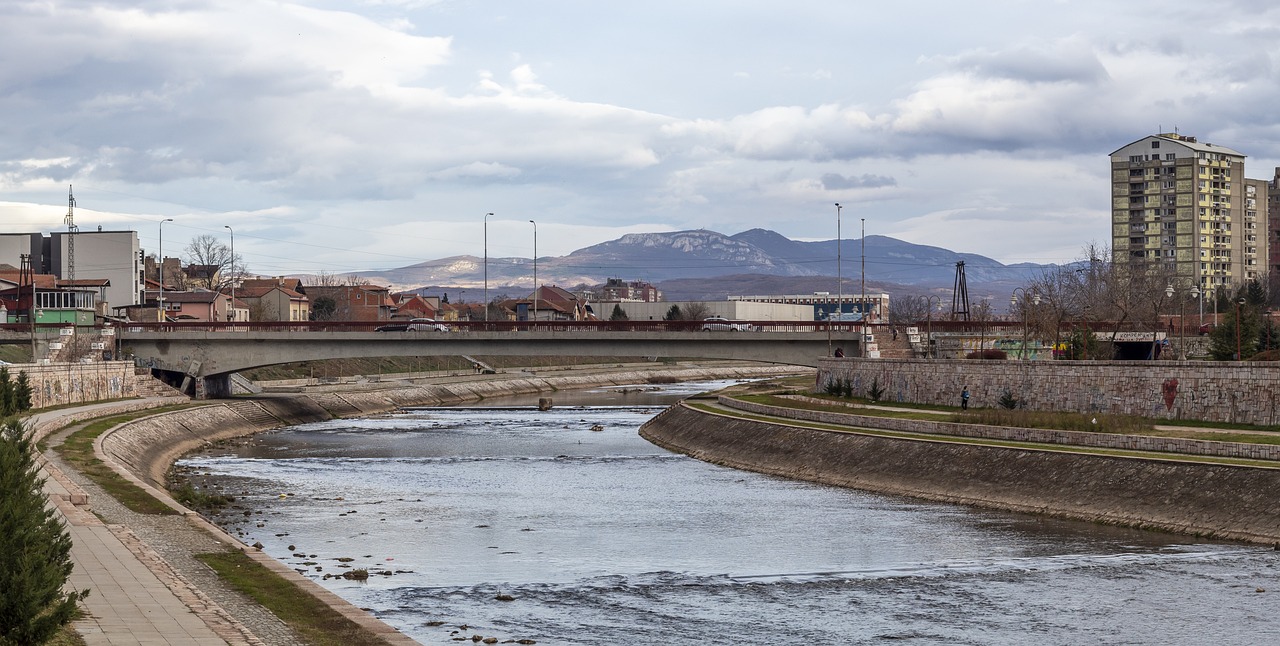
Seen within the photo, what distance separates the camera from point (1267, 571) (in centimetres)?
3481

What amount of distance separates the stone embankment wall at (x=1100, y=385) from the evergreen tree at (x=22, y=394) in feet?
164

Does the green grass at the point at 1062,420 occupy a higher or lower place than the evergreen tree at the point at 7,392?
lower

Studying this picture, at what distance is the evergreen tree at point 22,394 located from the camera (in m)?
72.4

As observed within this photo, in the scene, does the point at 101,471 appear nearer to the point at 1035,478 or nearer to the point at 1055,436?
the point at 1035,478

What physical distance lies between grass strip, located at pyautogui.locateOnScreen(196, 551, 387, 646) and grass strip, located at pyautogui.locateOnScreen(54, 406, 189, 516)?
31.5 feet

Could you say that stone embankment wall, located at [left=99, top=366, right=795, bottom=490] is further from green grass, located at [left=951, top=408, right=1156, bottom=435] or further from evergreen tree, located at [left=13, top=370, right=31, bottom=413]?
green grass, located at [left=951, top=408, right=1156, bottom=435]

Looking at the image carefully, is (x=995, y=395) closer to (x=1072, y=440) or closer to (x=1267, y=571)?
(x=1072, y=440)

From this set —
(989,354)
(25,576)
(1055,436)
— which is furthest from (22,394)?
(989,354)

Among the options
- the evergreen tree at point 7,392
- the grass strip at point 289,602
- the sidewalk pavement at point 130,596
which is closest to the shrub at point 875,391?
the evergreen tree at point 7,392

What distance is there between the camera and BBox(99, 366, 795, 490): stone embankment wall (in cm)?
6481

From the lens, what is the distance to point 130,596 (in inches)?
965

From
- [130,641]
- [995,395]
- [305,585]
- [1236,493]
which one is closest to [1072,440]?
[1236,493]

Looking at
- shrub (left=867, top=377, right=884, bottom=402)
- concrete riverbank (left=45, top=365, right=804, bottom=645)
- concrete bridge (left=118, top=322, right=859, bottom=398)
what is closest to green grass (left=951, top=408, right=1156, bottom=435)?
shrub (left=867, top=377, right=884, bottom=402)

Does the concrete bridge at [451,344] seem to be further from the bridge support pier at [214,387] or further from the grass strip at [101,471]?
the grass strip at [101,471]
